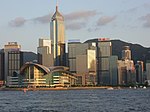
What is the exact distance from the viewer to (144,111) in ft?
187

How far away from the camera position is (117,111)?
56812 millimetres

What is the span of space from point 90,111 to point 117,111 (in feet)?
12.2

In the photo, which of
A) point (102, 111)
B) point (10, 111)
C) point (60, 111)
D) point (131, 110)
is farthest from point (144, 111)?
point (10, 111)

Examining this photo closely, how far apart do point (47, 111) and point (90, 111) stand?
5.93 meters

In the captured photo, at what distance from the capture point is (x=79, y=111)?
57.2 metres

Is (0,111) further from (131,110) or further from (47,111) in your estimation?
(131,110)

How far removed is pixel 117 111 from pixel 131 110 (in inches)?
110

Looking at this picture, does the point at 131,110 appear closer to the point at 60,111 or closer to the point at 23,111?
the point at 60,111

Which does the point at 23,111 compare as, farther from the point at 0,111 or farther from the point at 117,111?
the point at 117,111

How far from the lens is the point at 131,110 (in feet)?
192

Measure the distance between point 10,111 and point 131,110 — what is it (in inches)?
671

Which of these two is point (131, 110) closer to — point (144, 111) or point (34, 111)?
point (144, 111)

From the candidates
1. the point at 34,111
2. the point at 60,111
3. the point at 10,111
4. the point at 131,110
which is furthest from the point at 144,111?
the point at 10,111

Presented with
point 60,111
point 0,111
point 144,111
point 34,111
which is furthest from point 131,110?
point 0,111
